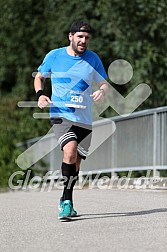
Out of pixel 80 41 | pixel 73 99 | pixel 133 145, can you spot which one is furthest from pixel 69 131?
pixel 133 145

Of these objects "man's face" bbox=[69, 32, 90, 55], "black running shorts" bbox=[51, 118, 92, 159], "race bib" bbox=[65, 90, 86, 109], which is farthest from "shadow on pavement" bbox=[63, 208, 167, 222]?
"man's face" bbox=[69, 32, 90, 55]

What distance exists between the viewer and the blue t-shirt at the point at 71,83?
29.0 feet

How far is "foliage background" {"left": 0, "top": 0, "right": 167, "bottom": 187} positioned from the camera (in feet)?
Answer: 65.0

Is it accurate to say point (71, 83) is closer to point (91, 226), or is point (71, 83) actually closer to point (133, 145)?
point (91, 226)

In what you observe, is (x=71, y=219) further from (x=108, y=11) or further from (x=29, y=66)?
(x=29, y=66)

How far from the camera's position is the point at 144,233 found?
7.64 m

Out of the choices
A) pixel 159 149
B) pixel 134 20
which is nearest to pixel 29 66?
pixel 134 20

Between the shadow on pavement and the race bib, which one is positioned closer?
the race bib

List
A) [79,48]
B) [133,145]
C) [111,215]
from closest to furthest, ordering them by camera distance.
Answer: [79,48] → [111,215] → [133,145]

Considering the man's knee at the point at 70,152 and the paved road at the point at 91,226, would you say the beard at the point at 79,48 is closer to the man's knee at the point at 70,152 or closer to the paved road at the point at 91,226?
the man's knee at the point at 70,152

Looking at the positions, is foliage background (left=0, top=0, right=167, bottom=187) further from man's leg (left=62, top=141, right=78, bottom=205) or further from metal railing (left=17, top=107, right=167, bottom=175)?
man's leg (left=62, top=141, right=78, bottom=205)

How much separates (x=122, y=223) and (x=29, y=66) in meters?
17.6

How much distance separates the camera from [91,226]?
820cm

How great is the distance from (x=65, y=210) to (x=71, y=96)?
1132 mm
